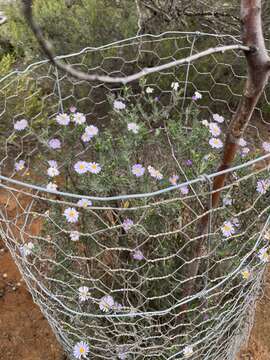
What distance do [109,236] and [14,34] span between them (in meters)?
1.75

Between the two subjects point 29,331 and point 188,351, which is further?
point 29,331

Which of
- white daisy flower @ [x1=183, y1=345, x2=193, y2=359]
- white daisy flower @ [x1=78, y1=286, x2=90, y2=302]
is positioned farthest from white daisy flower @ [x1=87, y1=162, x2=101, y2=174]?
white daisy flower @ [x1=183, y1=345, x2=193, y2=359]

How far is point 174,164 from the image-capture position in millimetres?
1212

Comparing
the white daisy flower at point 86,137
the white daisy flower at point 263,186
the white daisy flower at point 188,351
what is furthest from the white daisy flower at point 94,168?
the white daisy flower at point 188,351

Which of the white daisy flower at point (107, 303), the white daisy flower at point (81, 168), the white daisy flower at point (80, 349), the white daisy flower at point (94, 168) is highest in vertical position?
the white daisy flower at point (81, 168)

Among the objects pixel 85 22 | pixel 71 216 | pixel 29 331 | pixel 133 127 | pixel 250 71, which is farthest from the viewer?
pixel 85 22

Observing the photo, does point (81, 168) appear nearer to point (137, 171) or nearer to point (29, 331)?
point (137, 171)

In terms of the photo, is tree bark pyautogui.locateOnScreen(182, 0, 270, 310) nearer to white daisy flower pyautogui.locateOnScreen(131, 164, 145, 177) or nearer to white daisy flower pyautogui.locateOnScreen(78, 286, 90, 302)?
white daisy flower pyautogui.locateOnScreen(131, 164, 145, 177)

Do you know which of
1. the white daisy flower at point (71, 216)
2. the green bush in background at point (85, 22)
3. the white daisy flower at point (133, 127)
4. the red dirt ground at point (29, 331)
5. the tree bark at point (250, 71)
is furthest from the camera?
the green bush in background at point (85, 22)

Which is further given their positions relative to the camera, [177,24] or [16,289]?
[177,24]

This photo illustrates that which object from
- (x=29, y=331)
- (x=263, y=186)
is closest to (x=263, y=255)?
(x=263, y=186)

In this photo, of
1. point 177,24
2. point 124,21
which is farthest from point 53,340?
point 177,24

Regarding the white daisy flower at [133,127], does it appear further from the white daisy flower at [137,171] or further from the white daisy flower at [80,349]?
the white daisy flower at [80,349]

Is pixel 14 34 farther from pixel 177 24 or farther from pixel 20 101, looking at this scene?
pixel 177 24
